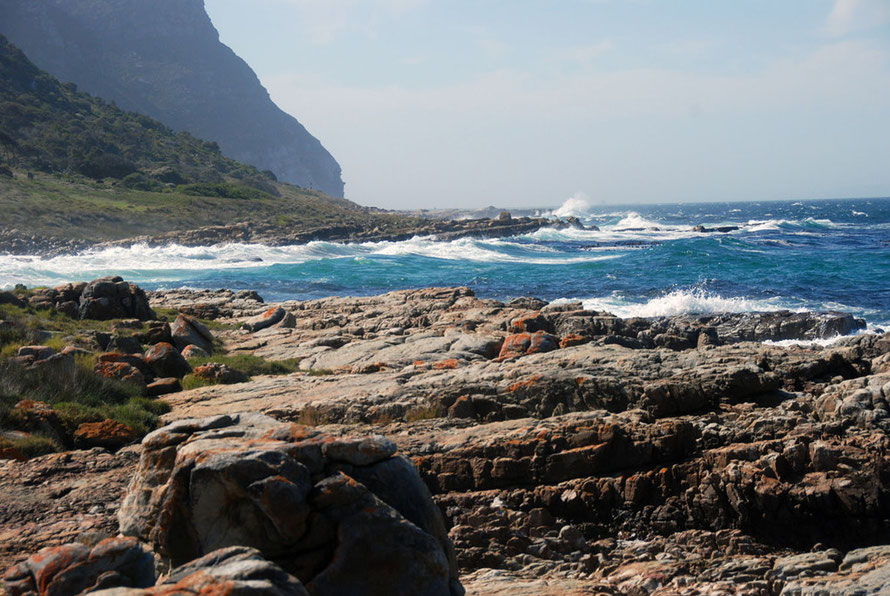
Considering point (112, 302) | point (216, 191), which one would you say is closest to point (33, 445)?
point (112, 302)

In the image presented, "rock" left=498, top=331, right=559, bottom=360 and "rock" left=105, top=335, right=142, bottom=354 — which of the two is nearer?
"rock" left=498, top=331, right=559, bottom=360

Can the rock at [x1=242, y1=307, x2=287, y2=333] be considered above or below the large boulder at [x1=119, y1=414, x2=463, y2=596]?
below

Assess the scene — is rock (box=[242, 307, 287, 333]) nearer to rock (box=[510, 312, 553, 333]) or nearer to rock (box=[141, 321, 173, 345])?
rock (box=[141, 321, 173, 345])

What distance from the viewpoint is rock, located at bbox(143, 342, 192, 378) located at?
1312 cm

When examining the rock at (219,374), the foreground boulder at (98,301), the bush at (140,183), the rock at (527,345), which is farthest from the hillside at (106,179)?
the rock at (527,345)

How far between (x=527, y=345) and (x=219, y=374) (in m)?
6.24

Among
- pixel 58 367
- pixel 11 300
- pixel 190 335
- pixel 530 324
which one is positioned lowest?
pixel 530 324

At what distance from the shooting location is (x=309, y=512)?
13.9ft

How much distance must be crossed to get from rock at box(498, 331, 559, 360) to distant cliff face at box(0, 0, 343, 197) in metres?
156

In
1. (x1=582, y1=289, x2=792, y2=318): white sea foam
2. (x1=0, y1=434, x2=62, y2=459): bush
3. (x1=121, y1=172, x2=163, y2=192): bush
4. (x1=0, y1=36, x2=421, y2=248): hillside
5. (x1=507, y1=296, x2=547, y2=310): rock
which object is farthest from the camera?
(x1=121, y1=172, x2=163, y2=192): bush

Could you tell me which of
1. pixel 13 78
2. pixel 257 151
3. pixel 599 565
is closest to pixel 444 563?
pixel 599 565

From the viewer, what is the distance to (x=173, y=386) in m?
12.2

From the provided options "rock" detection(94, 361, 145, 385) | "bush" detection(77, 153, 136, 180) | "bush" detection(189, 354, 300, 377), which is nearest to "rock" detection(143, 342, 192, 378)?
"bush" detection(189, 354, 300, 377)

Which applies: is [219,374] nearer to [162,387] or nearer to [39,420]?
[162,387]
